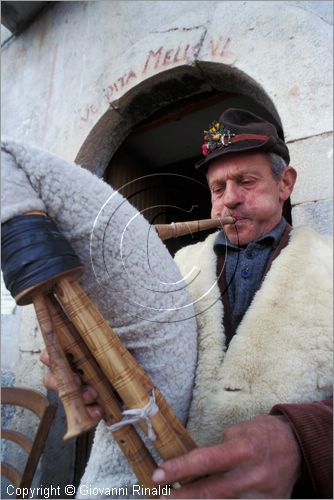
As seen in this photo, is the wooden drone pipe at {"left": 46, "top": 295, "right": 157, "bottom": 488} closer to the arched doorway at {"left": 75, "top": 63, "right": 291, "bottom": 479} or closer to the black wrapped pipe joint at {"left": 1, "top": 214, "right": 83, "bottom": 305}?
the black wrapped pipe joint at {"left": 1, "top": 214, "right": 83, "bottom": 305}

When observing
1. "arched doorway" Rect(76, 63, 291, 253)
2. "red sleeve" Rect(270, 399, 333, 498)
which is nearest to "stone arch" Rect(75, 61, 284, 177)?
"arched doorway" Rect(76, 63, 291, 253)

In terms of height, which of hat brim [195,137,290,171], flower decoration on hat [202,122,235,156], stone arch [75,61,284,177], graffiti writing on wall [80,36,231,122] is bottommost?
hat brim [195,137,290,171]

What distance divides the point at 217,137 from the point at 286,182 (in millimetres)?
209

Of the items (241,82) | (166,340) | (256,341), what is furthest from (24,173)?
(241,82)

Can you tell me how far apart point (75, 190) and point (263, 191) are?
1.58ft

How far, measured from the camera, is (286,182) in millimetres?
874

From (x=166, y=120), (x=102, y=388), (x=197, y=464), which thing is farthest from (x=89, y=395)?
(x=166, y=120)

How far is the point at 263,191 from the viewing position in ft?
2.64

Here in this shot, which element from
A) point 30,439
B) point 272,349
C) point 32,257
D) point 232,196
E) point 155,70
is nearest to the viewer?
point 32,257

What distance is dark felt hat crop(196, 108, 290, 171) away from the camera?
80cm

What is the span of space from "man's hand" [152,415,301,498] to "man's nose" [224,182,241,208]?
445 millimetres

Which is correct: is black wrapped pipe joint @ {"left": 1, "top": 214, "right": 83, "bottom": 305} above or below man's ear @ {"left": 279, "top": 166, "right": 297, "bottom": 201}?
above

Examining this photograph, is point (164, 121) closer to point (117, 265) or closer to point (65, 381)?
point (117, 265)

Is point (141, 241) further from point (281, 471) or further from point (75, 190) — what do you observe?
point (281, 471)
